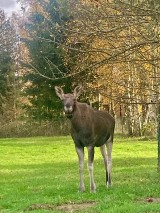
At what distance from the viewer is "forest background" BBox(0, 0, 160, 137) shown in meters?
12.0

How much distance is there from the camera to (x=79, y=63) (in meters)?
15.6

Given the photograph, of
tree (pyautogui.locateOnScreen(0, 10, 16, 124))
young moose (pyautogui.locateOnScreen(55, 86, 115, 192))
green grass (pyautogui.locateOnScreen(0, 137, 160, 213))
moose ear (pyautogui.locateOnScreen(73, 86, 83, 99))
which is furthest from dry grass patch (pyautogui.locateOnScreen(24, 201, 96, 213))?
tree (pyautogui.locateOnScreen(0, 10, 16, 124))

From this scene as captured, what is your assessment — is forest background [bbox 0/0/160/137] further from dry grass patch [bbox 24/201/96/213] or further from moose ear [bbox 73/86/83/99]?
dry grass patch [bbox 24/201/96/213]

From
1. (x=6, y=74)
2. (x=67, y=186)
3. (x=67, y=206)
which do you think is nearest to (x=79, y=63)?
(x=67, y=186)

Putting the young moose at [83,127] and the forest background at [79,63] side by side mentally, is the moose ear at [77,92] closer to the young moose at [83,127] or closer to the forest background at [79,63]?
the young moose at [83,127]

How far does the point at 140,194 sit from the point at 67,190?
2.28 m

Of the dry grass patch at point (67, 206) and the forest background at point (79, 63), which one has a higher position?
the forest background at point (79, 63)

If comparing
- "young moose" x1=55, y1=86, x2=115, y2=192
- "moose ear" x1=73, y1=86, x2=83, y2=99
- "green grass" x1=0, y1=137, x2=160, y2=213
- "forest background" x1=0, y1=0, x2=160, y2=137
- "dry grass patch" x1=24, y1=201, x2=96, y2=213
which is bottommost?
"dry grass patch" x1=24, y1=201, x2=96, y2=213

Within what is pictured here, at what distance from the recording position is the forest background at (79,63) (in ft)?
39.3

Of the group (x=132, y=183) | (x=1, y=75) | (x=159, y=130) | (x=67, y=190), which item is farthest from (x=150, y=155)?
(x=1, y=75)

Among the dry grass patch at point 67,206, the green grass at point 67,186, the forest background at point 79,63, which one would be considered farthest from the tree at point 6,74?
the dry grass patch at point 67,206

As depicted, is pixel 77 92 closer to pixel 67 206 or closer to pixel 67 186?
pixel 67 186

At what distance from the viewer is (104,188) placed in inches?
571

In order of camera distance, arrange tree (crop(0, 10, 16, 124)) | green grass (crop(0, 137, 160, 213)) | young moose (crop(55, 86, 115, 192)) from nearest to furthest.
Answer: green grass (crop(0, 137, 160, 213))
young moose (crop(55, 86, 115, 192))
tree (crop(0, 10, 16, 124))
